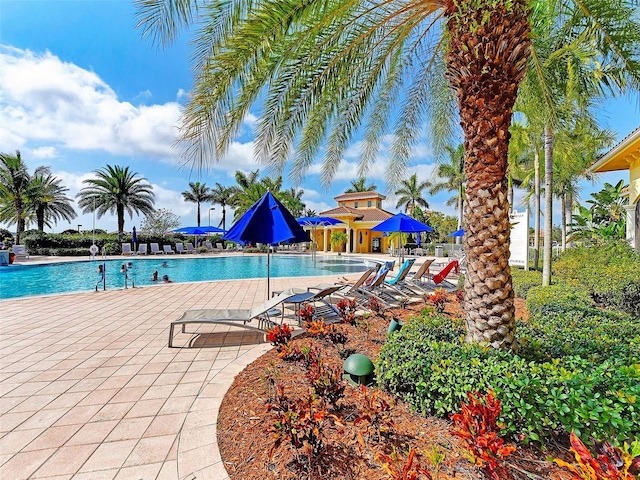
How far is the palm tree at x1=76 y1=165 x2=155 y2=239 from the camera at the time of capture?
105 ft

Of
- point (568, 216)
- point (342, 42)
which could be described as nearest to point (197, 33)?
point (342, 42)

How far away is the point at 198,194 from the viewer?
1917 inches

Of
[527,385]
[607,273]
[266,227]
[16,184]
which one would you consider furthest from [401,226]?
[16,184]

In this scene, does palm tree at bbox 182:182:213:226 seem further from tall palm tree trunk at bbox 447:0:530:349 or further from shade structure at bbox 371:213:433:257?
tall palm tree trunk at bbox 447:0:530:349

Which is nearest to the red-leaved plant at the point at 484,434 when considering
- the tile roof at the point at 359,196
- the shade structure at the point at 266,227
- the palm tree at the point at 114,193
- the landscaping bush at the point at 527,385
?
the landscaping bush at the point at 527,385

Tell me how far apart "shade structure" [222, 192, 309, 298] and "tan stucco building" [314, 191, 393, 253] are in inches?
1045

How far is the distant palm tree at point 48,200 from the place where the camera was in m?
A: 29.8

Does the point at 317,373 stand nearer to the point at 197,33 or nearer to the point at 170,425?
the point at 170,425

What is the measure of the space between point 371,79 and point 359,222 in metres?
29.1

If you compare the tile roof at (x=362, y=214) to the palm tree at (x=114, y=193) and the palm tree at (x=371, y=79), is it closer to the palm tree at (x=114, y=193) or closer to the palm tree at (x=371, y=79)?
the palm tree at (x=114, y=193)

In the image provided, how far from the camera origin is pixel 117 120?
8039 millimetres

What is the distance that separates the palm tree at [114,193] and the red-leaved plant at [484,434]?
120 ft

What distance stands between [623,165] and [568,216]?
1919 cm

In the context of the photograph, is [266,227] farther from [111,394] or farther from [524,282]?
[524,282]
